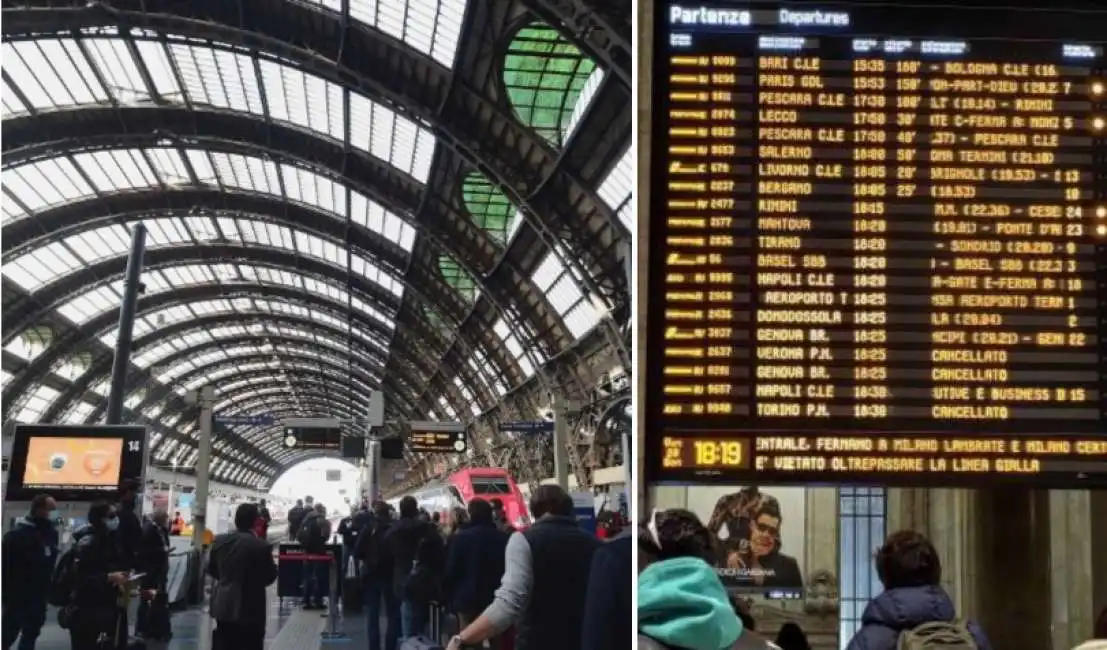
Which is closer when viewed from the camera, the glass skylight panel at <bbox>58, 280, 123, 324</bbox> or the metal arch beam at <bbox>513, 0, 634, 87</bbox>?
the glass skylight panel at <bbox>58, 280, 123, 324</bbox>

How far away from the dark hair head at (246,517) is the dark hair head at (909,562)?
2.18m

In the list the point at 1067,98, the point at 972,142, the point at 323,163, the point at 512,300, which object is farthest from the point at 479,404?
the point at 1067,98

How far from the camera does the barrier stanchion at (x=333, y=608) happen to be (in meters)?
3.92

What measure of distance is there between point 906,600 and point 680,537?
1.12 m

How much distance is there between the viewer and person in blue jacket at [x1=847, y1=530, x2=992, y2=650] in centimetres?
317

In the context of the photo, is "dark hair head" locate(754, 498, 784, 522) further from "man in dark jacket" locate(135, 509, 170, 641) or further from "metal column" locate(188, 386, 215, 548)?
"man in dark jacket" locate(135, 509, 170, 641)

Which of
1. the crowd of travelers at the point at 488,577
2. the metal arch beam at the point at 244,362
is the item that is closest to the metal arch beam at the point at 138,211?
the metal arch beam at the point at 244,362

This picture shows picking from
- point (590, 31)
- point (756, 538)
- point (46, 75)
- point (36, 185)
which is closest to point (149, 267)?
point (36, 185)

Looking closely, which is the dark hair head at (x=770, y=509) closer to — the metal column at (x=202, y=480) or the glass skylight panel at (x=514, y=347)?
Answer: the glass skylight panel at (x=514, y=347)

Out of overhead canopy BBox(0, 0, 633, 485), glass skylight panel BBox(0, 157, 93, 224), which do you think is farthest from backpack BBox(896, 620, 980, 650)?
glass skylight panel BBox(0, 157, 93, 224)

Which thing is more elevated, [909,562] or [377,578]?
[909,562]

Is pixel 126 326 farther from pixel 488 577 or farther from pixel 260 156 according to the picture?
pixel 488 577

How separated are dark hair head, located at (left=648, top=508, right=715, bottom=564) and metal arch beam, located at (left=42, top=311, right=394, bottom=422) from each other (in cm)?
179

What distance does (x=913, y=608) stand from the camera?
317cm
